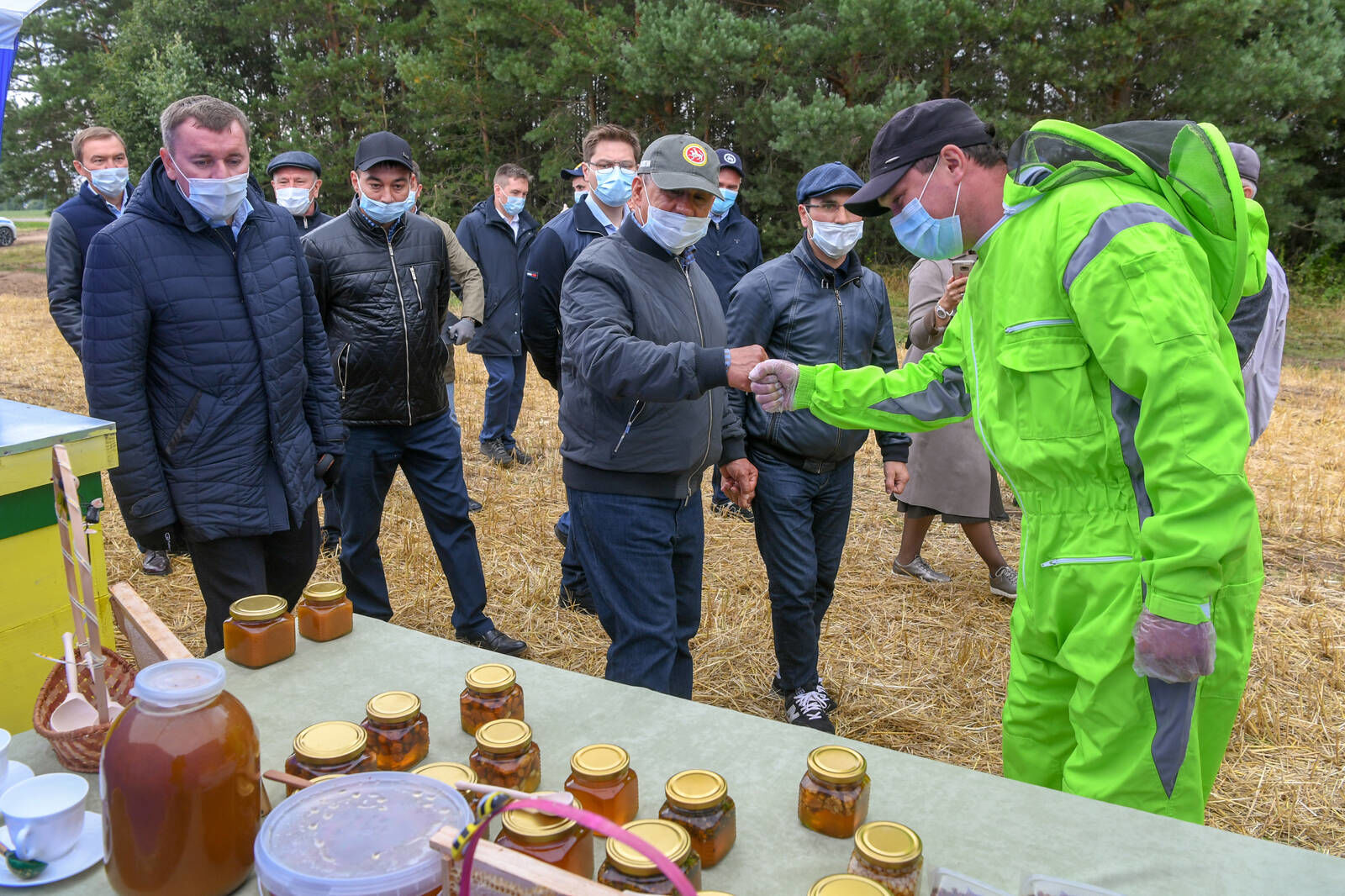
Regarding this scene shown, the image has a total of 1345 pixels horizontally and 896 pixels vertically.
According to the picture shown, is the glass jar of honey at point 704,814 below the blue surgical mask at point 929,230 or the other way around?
below

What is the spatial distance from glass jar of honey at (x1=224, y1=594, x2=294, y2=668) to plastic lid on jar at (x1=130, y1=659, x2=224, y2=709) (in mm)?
635

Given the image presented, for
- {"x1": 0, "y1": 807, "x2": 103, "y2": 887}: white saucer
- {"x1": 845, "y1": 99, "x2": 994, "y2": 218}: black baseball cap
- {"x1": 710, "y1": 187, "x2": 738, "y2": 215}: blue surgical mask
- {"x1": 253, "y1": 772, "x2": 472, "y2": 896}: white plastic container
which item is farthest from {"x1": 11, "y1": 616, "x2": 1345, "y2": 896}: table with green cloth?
{"x1": 710, "y1": 187, "x2": 738, "y2": 215}: blue surgical mask

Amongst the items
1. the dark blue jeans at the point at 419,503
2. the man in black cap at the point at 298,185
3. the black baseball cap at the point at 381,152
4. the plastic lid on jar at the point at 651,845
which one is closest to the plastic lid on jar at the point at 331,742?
the plastic lid on jar at the point at 651,845

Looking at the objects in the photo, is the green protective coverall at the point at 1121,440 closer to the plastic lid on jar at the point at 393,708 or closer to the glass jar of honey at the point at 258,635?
the plastic lid on jar at the point at 393,708

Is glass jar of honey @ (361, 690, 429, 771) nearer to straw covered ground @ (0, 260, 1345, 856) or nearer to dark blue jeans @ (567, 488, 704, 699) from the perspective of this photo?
dark blue jeans @ (567, 488, 704, 699)

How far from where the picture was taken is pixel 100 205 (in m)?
5.03

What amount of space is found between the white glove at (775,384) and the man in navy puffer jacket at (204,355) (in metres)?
1.54

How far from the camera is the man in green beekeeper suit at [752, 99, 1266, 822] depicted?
5.84ft

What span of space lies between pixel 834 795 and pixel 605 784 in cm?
32

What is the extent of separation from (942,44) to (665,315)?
13.4m

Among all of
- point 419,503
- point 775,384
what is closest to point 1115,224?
point 775,384

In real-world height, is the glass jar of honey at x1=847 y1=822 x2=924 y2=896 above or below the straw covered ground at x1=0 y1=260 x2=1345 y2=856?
above

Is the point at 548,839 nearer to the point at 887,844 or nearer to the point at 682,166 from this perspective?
the point at 887,844

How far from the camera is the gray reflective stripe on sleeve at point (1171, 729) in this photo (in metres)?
1.92
